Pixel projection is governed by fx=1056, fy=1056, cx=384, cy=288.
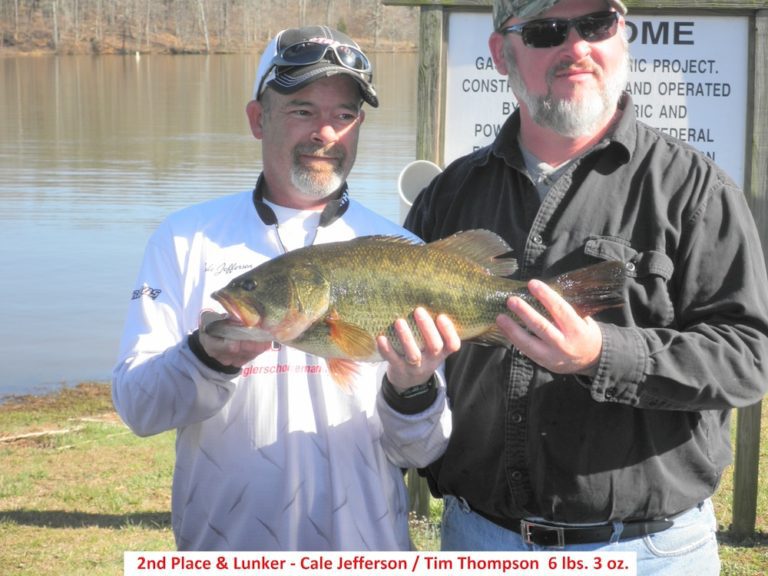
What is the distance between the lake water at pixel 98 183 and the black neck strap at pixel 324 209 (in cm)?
979

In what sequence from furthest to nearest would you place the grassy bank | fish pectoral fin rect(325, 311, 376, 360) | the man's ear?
1. the grassy bank
2. the man's ear
3. fish pectoral fin rect(325, 311, 376, 360)

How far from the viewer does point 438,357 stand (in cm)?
339

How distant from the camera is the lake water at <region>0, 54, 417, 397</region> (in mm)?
14555

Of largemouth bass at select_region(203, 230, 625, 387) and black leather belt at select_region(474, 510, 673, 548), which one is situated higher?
largemouth bass at select_region(203, 230, 625, 387)

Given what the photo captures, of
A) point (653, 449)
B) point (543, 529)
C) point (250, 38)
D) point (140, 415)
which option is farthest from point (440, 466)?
point (250, 38)

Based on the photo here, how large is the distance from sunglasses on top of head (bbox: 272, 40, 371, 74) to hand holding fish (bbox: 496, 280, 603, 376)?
48.2 inches

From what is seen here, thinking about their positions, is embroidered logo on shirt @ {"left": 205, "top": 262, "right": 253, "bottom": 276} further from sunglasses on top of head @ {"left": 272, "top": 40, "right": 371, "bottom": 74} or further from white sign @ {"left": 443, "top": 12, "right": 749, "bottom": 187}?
white sign @ {"left": 443, "top": 12, "right": 749, "bottom": 187}

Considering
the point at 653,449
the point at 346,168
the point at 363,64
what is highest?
the point at 363,64

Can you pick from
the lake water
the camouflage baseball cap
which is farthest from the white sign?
the lake water

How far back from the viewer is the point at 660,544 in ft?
11.6

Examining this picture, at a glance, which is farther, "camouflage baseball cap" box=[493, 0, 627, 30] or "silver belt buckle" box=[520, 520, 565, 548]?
"camouflage baseball cap" box=[493, 0, 627, 30]

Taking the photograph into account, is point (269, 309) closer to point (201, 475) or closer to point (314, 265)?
point (314, 265)

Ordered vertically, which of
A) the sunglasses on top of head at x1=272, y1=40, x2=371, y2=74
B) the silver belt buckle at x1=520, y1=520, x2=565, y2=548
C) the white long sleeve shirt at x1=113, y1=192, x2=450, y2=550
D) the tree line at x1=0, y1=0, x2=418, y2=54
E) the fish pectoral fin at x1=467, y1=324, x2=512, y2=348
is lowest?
the silver belt buckle at x1=520, y1=520, x2=565, y2=548

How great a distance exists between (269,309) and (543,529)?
46.9 inches
